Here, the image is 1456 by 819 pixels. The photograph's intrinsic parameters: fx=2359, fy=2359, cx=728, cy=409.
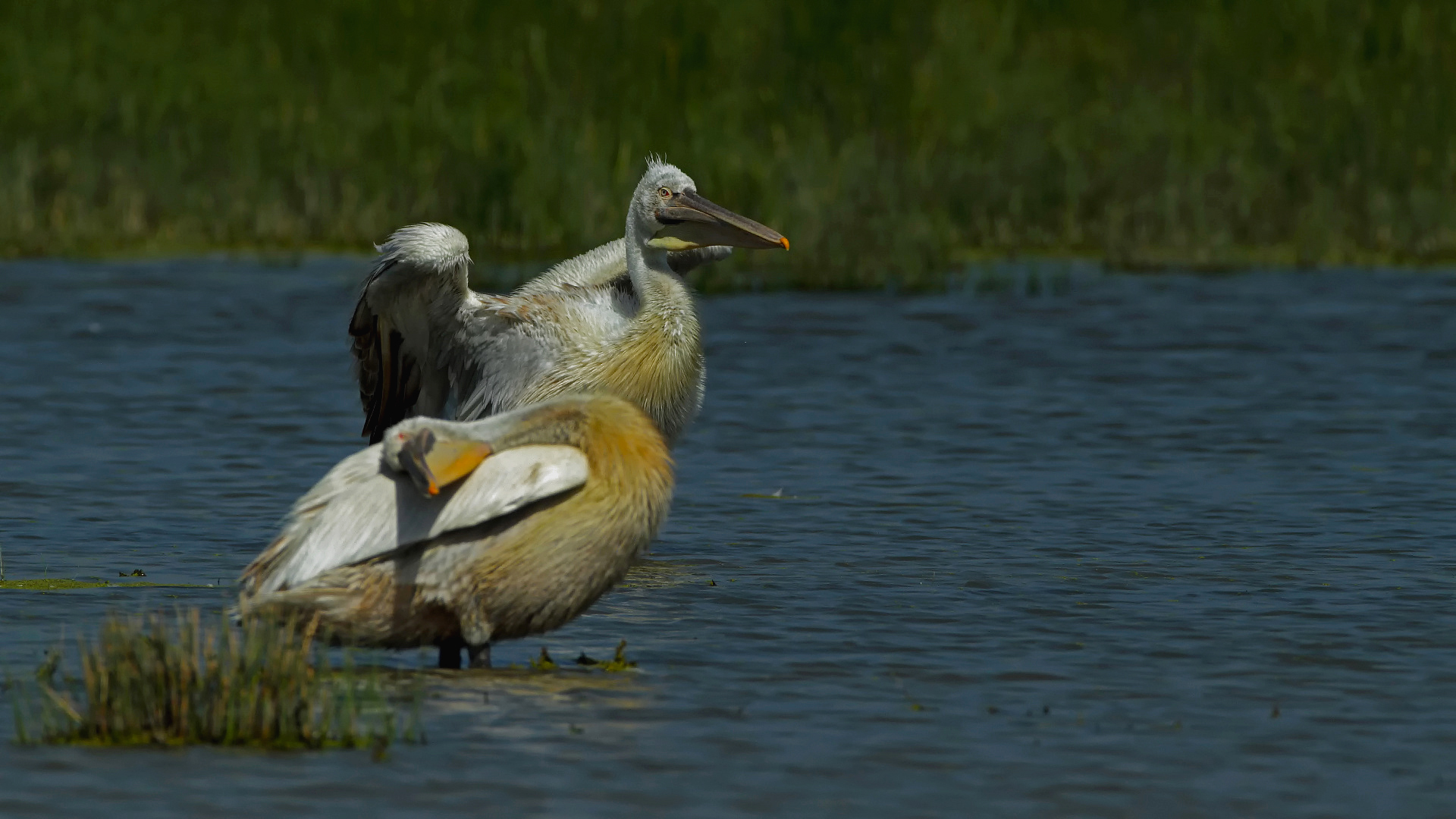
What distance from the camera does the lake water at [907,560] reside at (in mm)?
5340

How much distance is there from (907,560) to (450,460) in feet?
9.23

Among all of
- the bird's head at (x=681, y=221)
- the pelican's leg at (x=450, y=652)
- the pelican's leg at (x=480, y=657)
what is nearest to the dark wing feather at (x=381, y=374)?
the bird's head at (x=681, y=221)

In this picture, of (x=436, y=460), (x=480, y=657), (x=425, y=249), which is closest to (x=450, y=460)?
(x=436, y=460)

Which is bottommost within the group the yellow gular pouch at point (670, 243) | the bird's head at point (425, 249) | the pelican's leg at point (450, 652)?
the pelican's leg at point (450, 652)

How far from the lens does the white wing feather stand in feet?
20.1

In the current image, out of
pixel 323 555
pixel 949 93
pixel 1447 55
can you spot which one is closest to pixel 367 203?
pixel 949 93

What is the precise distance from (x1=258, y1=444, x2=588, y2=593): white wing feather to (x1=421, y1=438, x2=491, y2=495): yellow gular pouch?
0.05 metres

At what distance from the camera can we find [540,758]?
5.46 meters

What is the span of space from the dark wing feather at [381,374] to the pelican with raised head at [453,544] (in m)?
2.47

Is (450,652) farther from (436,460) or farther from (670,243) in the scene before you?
(670,243)

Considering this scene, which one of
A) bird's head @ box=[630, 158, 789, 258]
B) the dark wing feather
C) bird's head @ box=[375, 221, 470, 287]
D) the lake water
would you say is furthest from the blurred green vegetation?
bird's head @ box=[375, 221, 470, 287]

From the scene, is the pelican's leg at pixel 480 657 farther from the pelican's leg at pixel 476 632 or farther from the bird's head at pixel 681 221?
the bird's head at pixel 681 221

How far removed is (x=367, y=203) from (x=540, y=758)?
14093 millimetres

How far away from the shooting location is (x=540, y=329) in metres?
8.89
